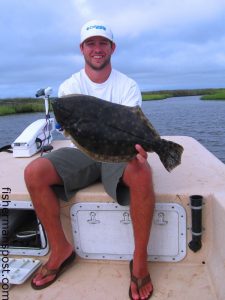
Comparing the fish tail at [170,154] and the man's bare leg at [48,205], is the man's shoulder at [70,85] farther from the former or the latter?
the fish tail at [170,154]

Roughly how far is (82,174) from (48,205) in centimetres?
42

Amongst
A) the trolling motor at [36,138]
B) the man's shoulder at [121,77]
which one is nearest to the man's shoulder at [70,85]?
the man's shoulder at [121,77]

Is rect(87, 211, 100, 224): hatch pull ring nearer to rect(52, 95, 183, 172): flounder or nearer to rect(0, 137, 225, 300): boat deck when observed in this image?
rect(0, 137, 225, 300): boat deck

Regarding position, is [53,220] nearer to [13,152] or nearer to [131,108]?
[131,108]

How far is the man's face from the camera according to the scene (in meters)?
3.69

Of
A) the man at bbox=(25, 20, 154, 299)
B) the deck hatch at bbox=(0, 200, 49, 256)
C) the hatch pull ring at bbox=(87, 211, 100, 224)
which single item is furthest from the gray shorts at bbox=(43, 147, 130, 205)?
the deck hatch at bbox=(0, 200, 49, 256)

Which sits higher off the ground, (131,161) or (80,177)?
(131,161)

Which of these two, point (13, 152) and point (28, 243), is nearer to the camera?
point (28, 243)

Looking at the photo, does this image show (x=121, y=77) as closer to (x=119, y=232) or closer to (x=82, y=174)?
(x=82, y=174)

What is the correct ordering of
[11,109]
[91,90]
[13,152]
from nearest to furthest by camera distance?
1. [91,90]
2. [13,152]
3. [11,109]

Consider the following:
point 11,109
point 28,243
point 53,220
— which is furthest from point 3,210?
point 11,109

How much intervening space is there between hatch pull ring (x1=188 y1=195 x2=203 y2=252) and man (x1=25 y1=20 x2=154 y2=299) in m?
0.40

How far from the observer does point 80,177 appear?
351cm

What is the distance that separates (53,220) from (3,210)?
0.84m
